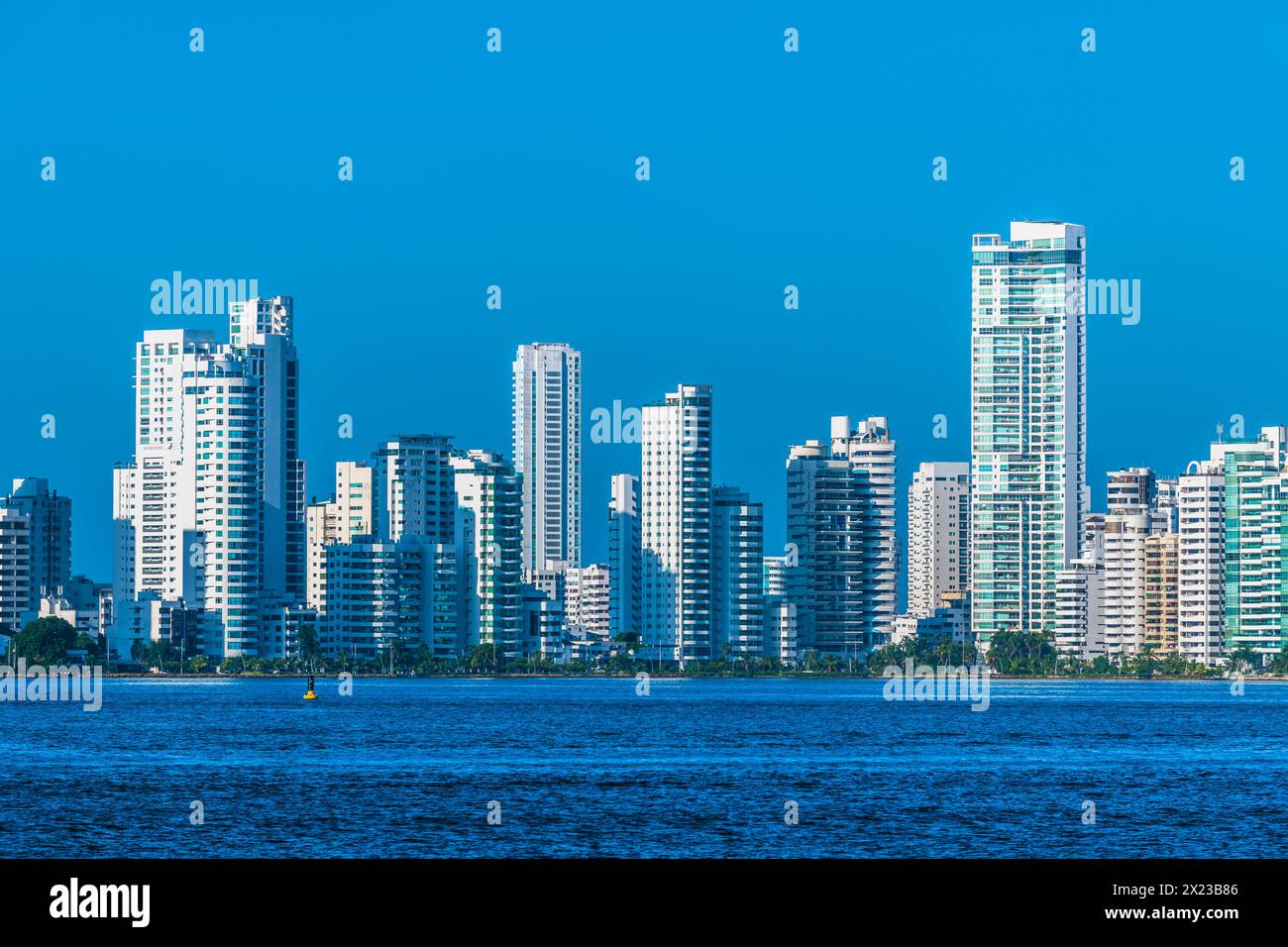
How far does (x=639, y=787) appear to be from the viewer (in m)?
84.6

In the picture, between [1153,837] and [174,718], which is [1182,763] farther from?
[174,718]

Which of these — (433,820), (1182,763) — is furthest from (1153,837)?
(1182,763)

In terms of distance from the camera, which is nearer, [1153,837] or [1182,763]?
[1153,837]

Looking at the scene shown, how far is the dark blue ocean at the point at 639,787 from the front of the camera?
62.2m

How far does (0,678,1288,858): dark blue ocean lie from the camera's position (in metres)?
62.2

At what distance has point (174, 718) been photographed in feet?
510
